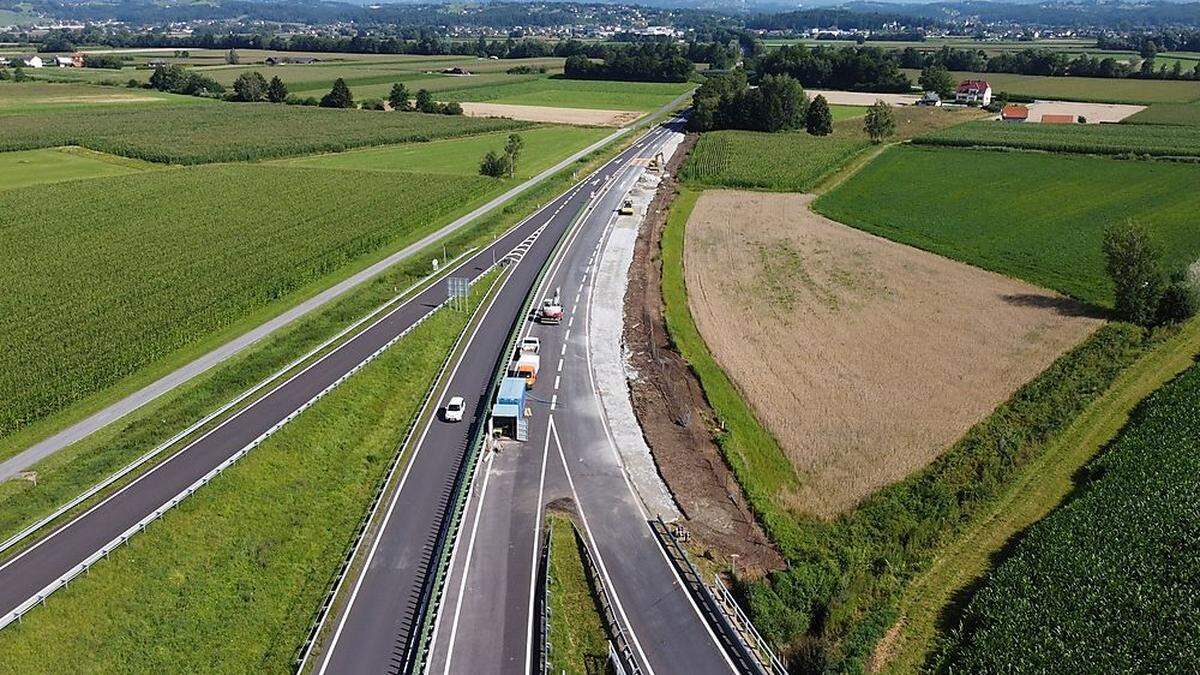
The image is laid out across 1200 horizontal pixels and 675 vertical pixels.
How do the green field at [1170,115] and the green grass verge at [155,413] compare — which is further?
the green field at [1170,115]

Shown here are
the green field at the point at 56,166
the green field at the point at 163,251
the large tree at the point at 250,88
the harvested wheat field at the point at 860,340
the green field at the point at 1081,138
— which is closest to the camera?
the harvested wheat field at the point at 860,340

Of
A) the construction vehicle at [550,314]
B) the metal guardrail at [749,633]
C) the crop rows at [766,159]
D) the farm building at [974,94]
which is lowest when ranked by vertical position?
the metal guardrail at [749,633]

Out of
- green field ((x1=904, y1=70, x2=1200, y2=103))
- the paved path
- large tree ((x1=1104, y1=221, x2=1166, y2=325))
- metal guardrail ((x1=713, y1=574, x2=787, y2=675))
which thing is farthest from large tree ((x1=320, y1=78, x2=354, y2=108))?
metal guardrail ((x1=713, y1=574, x2=787, y2=675))

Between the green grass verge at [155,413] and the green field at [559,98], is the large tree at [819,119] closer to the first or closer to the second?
the green field at [559,98]

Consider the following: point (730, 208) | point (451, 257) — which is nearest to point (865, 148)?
point (730, 208)

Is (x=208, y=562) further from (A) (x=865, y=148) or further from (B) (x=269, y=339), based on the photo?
(A) (x=865, y=148)

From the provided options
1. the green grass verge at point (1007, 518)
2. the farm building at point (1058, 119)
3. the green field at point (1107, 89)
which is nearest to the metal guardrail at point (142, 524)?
the green grass verge at point (1007, 518)

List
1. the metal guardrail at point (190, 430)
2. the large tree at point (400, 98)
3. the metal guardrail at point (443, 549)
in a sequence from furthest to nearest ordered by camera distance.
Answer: the large tree at point (400, 98)
the metal guardrail at point (190, 430)
the metal guardrail at point (443, 549)

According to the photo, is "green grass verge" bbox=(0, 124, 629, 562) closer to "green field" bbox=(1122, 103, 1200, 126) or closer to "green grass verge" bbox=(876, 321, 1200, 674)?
"green grass verge" bbox=(876, 321, 1200, 674)
